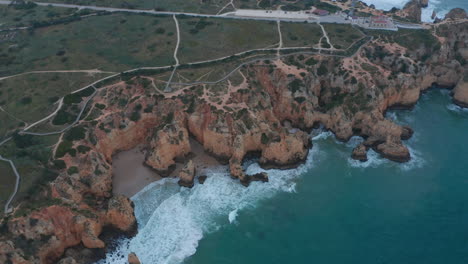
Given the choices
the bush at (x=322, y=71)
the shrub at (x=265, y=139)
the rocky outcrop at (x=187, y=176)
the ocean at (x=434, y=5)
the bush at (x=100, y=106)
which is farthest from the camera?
the ocean at (x=434, y=5)

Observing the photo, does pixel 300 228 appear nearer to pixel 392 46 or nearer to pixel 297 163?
pixel 297 163

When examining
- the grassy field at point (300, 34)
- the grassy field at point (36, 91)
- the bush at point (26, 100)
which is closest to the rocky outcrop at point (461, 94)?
the grassy field at point (300, 34)

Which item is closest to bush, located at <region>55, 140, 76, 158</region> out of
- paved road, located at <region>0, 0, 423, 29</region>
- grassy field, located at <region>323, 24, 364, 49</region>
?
paved road, located at <region>0, 0, 423, 29</region>

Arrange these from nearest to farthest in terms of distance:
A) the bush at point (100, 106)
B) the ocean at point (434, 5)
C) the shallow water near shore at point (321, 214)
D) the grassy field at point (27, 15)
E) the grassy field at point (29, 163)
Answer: the shallow water near shore at point (321, 214) < the grassy field at point (29, 163) < the bush at point (100, 106) < the grassy field at point (27, 15) < the ocean at point (434, 5)

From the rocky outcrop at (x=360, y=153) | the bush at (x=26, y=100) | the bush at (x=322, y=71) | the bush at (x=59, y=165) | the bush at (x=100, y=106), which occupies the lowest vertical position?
the rocky outcrop at (x=360, y=153)

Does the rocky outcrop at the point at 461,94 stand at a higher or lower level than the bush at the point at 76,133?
higher

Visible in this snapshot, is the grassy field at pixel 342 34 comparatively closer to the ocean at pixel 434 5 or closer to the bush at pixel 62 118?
the ocean at pixel 434 5

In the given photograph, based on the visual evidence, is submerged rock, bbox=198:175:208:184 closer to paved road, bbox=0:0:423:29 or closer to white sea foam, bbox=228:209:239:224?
white sea foam, bbox=228:209:239:224
